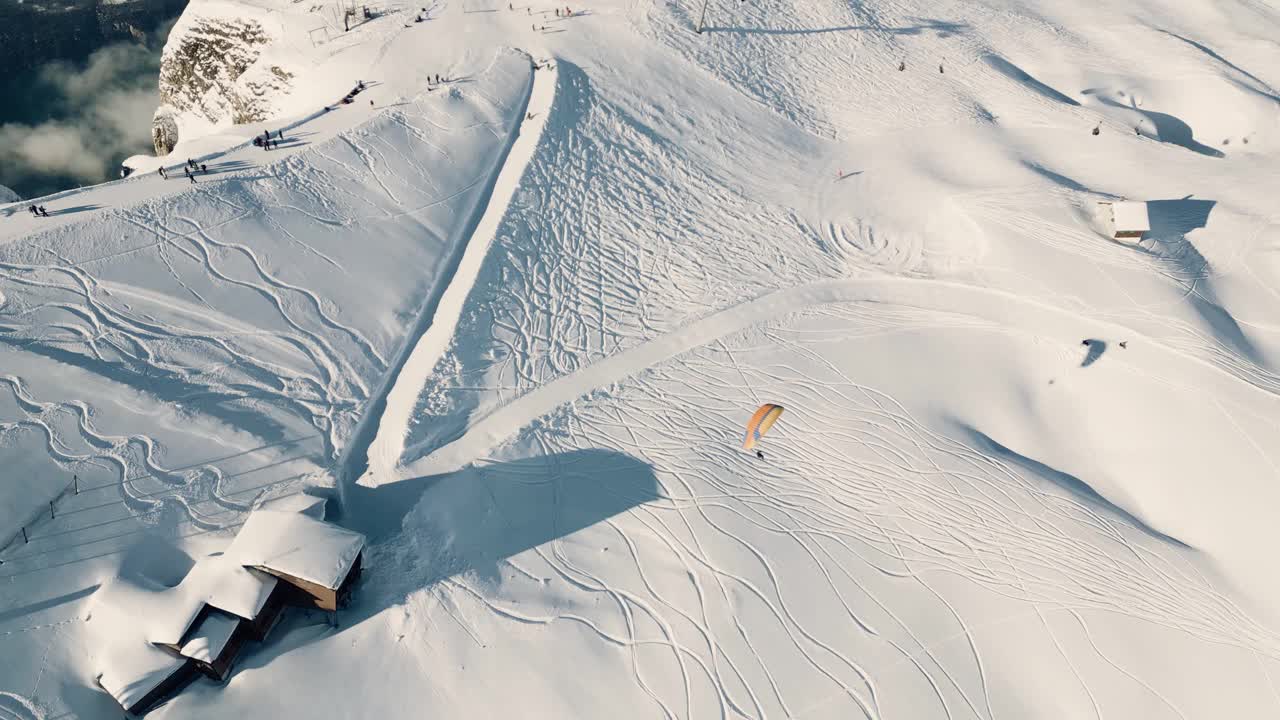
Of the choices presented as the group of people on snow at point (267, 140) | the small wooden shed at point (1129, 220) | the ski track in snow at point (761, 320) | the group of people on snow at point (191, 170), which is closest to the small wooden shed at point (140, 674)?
the ski track in snow at point (761, 320)

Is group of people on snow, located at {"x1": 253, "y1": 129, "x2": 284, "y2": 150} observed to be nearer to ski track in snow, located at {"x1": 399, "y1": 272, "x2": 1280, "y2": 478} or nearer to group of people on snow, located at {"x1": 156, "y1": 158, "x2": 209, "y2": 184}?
group of people on snow, located at {"x1": 156, "y1": 158, "x2": 209, "y2": 184}

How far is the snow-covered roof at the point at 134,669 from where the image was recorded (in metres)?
12.1

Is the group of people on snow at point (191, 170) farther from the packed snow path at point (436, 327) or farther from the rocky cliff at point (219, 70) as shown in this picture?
the rocky cliff at point (219, 70)

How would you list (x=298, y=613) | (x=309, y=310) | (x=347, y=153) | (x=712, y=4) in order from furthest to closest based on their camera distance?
(x=712, y=4) < (x=347, y=153) < (x=309, y=310) < (x=298, y=613)

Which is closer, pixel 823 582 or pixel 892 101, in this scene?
pixel 823 582

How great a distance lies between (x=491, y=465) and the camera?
1753 centimetres

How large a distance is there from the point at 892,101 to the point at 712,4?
1067 centimetres

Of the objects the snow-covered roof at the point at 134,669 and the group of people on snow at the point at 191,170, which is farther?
the group of people on snow at the point at 191,170

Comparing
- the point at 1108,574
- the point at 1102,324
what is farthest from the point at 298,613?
the point at 1102,324

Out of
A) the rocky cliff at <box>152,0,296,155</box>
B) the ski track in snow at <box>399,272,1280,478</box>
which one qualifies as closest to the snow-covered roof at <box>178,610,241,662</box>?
the ski track in snow at <box>399,272,1280,478</box>

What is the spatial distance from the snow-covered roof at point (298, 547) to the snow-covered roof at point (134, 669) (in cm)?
203

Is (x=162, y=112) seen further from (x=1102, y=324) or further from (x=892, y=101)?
(x=1102, y=324)

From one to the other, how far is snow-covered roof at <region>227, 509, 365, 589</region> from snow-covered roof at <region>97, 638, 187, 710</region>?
2027 mm

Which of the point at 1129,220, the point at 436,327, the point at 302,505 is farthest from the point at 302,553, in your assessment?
the point at 1129,220
